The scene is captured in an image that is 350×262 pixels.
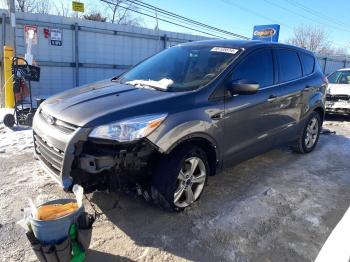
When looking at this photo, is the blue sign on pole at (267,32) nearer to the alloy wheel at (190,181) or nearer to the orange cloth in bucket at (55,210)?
the alloy wheel at (190,181)

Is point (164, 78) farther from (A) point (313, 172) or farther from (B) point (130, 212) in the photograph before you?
(A) point (313, 172)

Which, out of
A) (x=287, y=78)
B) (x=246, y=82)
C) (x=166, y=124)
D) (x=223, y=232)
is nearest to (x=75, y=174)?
(x=166, y=124)

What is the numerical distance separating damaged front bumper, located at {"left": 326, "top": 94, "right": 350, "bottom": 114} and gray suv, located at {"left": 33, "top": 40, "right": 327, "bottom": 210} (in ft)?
16.4

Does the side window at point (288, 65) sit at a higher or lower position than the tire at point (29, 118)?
higher

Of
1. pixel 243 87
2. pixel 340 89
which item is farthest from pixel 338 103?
pixel 243 87

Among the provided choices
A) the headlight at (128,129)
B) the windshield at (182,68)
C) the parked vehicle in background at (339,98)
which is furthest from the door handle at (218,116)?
the parked vehicle in background at (339,98)

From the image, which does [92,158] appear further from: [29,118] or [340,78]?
[340,78]

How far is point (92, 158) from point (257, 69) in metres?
2.44

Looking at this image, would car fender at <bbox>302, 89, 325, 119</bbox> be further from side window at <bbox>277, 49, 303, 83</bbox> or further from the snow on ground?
the snow on ground

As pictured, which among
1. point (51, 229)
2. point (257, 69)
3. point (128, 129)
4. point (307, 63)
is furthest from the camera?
point (307, 63)

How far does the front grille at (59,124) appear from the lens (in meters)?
3.13

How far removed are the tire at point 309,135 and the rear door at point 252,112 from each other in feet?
3.71

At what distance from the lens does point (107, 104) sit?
333 centimetres

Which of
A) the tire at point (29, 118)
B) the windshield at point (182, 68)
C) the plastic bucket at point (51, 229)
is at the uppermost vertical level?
the windshield at point (182, 68)
